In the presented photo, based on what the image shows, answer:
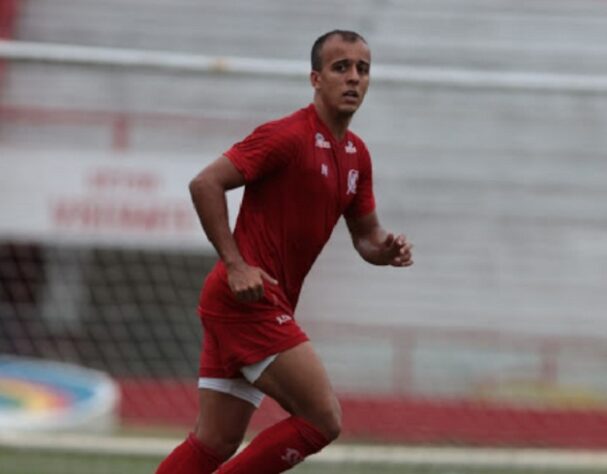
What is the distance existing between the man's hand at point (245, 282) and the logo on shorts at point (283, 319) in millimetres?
200

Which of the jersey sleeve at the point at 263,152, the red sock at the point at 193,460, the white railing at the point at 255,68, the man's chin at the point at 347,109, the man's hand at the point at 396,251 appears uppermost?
the white railing at the point at 255,68

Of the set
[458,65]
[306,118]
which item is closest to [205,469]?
[306,118]

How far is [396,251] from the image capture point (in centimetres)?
537

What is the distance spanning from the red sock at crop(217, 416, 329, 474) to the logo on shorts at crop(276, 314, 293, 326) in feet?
1.06

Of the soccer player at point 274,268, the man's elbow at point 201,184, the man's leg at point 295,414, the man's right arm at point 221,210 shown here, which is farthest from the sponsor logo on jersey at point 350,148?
the man's leg at point 295,414

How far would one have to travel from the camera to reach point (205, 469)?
5.11 meters

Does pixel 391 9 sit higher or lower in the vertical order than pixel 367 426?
higher

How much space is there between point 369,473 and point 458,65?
700cm

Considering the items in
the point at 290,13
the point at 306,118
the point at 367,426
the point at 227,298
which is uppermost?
the point at 290,13

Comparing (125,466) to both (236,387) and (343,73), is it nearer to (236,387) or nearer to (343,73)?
(236,387)

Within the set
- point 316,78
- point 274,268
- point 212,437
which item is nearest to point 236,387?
point 212,437

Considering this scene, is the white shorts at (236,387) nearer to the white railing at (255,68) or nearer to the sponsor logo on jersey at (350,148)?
the sponsor logo on jersey at (350,148)

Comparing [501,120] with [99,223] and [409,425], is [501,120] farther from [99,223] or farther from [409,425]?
[99,223]

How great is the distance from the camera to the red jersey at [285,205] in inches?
194
